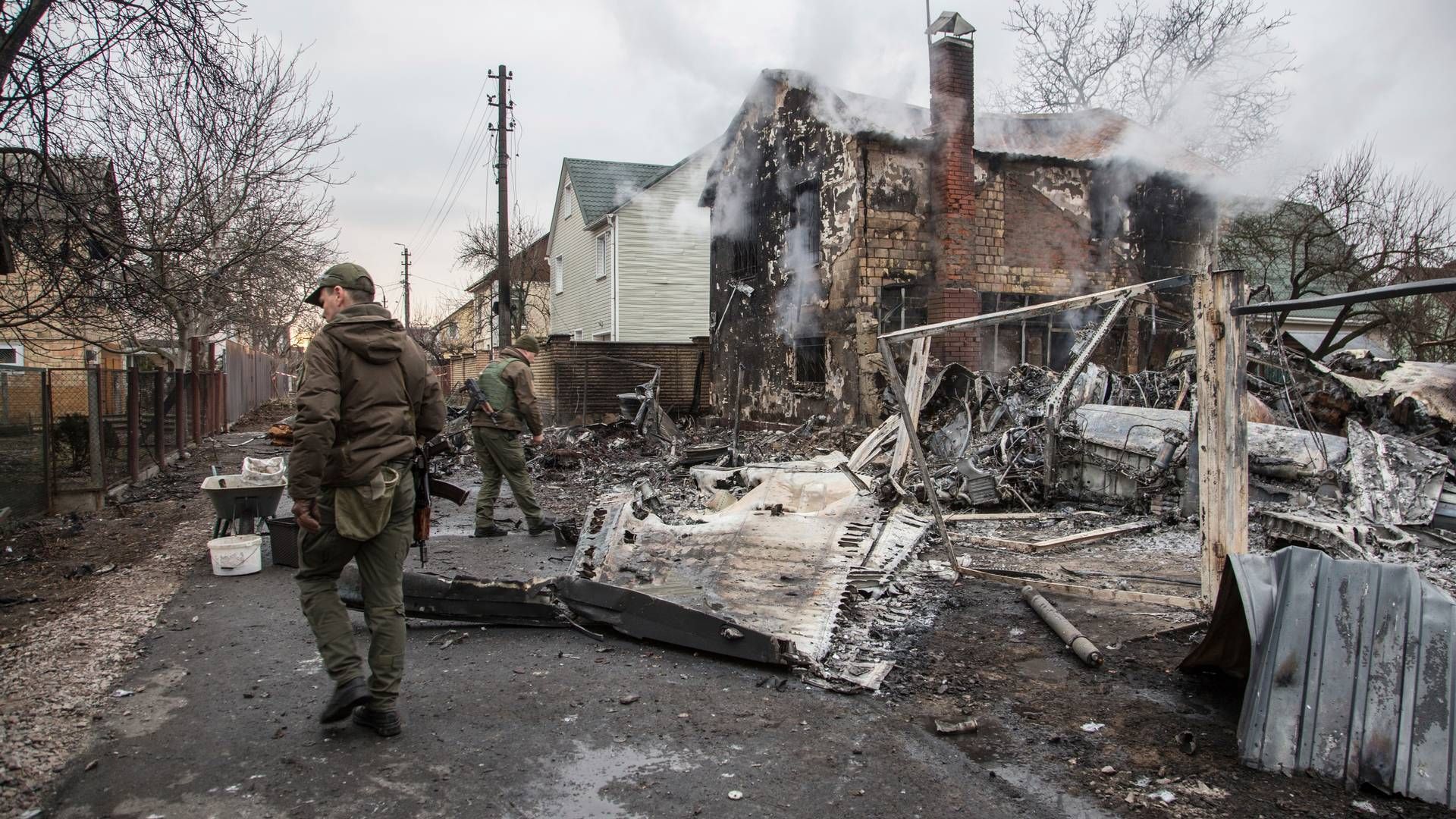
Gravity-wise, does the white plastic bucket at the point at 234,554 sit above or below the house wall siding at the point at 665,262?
below

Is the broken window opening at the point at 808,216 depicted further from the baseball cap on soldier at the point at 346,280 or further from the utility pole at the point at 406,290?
the utility pole at the point at 406,290

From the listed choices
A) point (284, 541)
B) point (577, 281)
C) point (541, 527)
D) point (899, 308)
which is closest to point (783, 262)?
point (899, 308)

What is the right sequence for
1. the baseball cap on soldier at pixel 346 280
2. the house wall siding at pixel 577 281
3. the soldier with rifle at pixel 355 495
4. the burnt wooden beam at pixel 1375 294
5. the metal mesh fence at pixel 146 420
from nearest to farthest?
the burnt wooden beam at pixel 1375 294, the soldier with rifle at pixel 355 495, the baseball cap on soldier at pixel 346 280, the metal mesh fence at pixel 146 420, the house wall siding at pixel 577 281

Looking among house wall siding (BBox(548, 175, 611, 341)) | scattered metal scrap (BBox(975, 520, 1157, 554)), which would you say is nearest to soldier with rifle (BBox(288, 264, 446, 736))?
scattered metal scrap (BBox(975, 520, 1157, 554))

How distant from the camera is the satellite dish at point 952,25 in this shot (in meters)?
12.6

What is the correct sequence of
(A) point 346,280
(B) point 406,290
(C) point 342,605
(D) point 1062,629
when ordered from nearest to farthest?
(C) point 342,605 → (A) point 346,280 → (D) point 1062,629 → (B) point 406,290

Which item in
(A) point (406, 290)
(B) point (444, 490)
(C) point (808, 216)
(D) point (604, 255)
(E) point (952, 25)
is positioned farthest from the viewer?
(A) point (406, 290)

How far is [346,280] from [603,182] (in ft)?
78.4

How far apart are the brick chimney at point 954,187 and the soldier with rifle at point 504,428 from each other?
7.16 m

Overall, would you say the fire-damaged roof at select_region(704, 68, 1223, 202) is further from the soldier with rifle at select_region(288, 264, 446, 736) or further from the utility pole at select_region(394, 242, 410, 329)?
the utility pole at select_region(394, 242, 410, 329)

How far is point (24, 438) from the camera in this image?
24.5 feet

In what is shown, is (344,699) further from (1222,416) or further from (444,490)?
(1222,416)

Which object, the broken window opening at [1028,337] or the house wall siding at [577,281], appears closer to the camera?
the broken window opening at [1028,337]

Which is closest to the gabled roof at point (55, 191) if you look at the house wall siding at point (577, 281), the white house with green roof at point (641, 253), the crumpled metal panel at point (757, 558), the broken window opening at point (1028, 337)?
the crumpled metal panel at point (757, 558)
